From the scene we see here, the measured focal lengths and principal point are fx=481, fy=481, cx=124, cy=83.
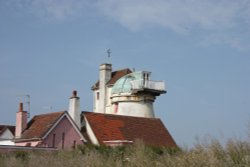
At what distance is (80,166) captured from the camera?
13258mm

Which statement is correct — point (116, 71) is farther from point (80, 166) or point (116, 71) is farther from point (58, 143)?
point (80, 166)

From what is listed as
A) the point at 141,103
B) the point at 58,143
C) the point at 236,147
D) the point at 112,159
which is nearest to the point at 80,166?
the point at 112,159

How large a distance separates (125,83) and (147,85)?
6.83ft

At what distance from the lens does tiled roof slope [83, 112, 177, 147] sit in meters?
35.3

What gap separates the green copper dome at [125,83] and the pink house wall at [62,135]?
34.5 feet

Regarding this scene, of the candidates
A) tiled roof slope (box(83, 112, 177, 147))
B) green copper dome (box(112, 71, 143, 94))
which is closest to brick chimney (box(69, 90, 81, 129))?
tiled roof slope (box(83, 112, 177, 147))

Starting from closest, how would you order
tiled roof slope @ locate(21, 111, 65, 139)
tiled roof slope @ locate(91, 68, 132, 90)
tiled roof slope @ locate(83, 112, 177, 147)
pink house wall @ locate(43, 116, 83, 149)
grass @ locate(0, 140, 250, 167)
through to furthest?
grass @ locate(0, 140, 250, 167) < pink house wall @ locate(43, 116, 83, 149) < tiled roof slope @ locate(21, 111, 65, 139) < tiled roof slope @ locate(83, 112, 177, 147) < tiled roof slope @ locate(91, 68, 132, 90)

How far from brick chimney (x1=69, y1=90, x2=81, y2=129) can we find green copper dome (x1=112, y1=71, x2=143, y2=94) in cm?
800

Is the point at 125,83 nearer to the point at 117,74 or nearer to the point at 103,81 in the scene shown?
the point at 103,81

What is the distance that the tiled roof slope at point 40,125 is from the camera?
3272 cm

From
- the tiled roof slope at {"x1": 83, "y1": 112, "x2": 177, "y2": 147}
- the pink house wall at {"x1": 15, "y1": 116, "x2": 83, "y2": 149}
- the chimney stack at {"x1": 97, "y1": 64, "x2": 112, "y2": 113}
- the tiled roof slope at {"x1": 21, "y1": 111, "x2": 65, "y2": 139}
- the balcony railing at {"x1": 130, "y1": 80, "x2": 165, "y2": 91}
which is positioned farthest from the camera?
the chimney stack at {"x1": 97, "y1": 64, "x2": 112, "y2": 113}

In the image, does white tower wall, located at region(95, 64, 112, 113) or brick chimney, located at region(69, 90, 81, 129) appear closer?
brick chimney, located at region(69, 90, 81, 129)

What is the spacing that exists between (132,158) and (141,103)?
31.7 m

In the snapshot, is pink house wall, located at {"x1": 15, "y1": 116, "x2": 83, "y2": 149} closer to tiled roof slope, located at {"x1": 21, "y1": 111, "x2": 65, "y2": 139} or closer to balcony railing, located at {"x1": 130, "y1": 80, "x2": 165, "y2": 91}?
tiled roof slope, located at {"x1": 21, "y1": 111, "x2": 65, "y2": 139}
